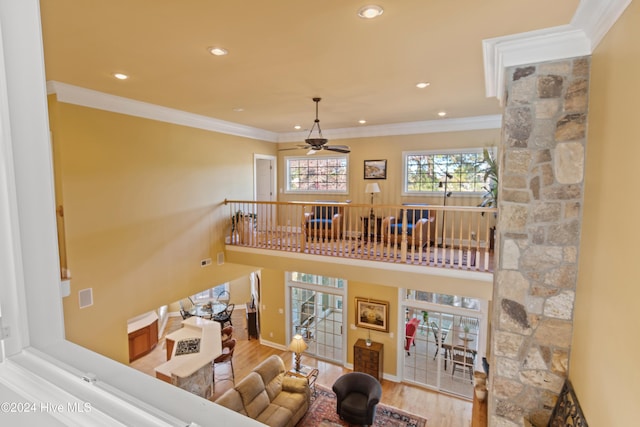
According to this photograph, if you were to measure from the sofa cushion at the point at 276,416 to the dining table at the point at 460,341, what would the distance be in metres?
3.54

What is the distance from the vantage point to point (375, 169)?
23.2 feet

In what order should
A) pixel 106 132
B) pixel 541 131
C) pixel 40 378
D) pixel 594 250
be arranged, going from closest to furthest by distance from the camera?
pixel 40 378 → pixel 594 250 → pixel 541 131 → pixel 106 132

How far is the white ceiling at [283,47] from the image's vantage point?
90.7 inches

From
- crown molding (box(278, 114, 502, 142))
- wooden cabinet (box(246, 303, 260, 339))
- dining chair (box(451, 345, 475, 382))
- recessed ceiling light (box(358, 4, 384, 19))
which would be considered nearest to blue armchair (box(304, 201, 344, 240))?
crown molding (box(278, 114, 502, 142))

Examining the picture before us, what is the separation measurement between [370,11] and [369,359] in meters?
6.74

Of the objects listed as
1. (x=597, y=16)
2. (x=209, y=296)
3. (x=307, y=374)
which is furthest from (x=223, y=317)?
(x=597, y=16)

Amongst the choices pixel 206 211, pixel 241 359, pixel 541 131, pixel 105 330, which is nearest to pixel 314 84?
pixel 541 131

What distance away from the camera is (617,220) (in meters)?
1.84

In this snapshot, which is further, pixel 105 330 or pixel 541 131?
pixel 105 330

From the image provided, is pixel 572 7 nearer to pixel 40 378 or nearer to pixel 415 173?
pixel 40 378

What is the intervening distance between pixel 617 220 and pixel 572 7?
1.51 m

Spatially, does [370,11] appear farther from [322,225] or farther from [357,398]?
[357,398]

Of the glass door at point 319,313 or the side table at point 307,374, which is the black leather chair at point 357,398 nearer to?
the side table at point 307,374

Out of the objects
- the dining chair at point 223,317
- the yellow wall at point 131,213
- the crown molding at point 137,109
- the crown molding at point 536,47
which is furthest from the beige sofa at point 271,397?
the crown molding at point 536,47
